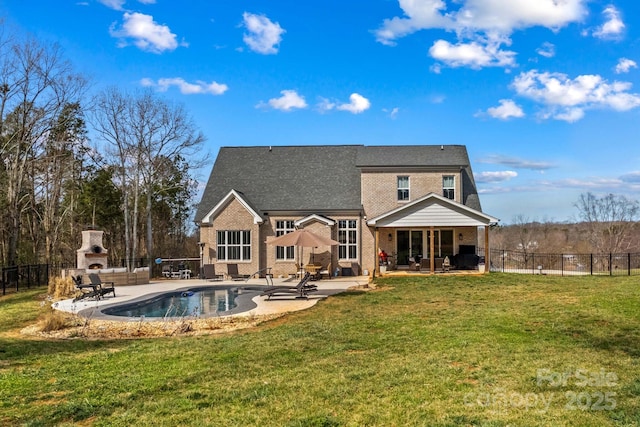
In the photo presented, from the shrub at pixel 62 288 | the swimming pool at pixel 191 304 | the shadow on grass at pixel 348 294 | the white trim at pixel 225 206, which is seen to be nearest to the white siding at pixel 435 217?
the shadow on grass at pixel 348 294

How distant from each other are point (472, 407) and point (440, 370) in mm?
1539

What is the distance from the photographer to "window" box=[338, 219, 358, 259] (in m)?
24.7

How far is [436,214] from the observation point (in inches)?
896

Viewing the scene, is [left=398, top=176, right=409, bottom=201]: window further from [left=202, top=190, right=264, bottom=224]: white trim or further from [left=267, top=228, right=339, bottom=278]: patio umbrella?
[left=202, top=190, right=264, bottom=224]: white trim

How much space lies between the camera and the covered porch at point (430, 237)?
2272cm

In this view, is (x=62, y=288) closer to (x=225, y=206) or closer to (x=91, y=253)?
(x=91, y=253)

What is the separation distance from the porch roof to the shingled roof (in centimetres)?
271

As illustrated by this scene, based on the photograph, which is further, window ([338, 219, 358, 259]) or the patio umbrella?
window ([338, 219, 358, 259])

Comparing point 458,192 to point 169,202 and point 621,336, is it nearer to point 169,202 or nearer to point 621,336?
point 621,336

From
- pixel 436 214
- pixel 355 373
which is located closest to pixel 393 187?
pixel 436 214

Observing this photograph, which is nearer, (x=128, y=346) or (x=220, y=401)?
(x=220, y=401)

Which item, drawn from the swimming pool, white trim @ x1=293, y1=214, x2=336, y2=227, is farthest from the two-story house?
the swimming pool

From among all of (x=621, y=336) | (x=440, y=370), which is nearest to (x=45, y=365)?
(x=440, y=370)

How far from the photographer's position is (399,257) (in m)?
25.6
